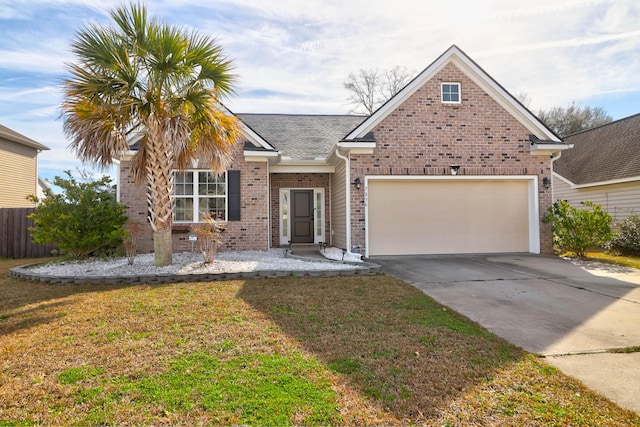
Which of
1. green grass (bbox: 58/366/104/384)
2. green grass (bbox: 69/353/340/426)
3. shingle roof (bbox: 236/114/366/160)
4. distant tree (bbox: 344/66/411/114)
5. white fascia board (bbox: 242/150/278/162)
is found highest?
distant tree (bbox: 344/66/411/114)

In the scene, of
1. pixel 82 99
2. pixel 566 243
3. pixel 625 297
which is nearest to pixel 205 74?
pixel 82 99

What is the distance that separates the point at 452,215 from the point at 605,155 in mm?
9115

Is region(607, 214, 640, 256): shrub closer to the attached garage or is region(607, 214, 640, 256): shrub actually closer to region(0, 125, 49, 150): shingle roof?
the attached garage

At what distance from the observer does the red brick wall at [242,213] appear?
10.7 metres

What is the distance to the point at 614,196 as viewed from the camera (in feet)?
44.9

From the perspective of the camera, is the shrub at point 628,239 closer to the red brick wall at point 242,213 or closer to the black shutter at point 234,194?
the red brick wall at point 242,213

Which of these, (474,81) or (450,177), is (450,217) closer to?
(450,177)

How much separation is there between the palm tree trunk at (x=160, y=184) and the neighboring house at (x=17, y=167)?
41.5ft

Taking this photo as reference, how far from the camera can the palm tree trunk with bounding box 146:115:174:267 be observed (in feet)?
25.1

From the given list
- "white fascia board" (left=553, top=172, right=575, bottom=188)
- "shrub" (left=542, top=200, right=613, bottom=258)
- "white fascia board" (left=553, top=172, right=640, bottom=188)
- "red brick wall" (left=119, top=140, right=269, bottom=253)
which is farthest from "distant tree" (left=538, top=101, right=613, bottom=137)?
"red brick wall" (left=119, top=140, right=269, bottom=253)

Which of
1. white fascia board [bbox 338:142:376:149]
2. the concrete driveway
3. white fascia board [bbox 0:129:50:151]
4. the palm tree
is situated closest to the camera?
the concrete driveway

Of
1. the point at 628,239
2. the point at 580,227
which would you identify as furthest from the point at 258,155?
the point at 628,239

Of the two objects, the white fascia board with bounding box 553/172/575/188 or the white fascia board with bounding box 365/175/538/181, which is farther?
the white fascia board with bounding box 553/172/575/188

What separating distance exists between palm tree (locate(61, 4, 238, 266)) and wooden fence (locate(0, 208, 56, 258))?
24.4 feet
